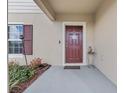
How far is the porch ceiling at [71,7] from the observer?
27.3ft

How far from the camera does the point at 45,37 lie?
10.5 m

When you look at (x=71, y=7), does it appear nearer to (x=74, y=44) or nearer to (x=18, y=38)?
(x=74, y=44)

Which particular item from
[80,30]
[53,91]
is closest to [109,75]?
[53,91]

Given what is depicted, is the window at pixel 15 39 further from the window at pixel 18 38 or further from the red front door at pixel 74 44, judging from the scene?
the red front door at pixel 74 44

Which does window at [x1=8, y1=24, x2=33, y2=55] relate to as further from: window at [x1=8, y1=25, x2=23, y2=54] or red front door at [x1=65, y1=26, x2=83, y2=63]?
red front door at [x1=65, y1=26, x2=83, y2=63]

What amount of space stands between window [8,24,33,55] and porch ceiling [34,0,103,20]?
70.4 inches

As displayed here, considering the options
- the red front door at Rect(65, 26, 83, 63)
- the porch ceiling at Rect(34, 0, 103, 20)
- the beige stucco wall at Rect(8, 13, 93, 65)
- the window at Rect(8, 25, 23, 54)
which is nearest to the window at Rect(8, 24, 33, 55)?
the window at Rect(8, 25, 23, 54)

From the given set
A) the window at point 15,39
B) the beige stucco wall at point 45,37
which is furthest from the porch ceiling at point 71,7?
the window at point 15,39

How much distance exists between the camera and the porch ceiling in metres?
8.34

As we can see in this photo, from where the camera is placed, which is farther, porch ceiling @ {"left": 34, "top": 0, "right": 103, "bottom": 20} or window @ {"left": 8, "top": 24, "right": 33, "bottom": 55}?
window @ {"left": 8, "top": 24, "right": 33, "bottom": 55}

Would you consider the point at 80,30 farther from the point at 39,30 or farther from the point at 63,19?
the point at 39,30

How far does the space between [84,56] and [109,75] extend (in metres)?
3.95

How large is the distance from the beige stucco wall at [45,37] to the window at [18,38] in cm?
26

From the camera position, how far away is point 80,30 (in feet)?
35.3
